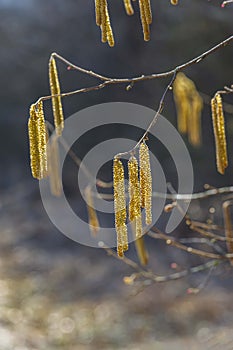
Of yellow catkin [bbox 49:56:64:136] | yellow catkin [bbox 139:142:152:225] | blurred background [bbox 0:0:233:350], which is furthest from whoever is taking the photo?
blurred background [bbox 0:0:233:350]

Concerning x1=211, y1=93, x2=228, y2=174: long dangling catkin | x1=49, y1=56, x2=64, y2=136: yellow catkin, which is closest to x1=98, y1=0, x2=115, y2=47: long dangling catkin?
x1=49, y1=56, x2=64, y2=136: yellow catkin

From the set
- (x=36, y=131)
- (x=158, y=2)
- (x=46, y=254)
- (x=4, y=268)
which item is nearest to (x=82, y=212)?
(x=46, y=254)

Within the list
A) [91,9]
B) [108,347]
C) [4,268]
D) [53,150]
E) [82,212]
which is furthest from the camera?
[91,9]

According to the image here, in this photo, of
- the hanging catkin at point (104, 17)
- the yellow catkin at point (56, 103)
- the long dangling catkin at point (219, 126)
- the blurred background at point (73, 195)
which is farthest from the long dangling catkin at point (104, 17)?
the blurred background at point (73, 195)

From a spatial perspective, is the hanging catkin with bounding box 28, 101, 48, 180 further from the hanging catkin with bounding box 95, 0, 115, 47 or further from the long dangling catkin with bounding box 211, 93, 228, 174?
the long dangling catkin with bounding box 211, 93, 228, 174

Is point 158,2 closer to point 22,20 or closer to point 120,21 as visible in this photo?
point 120,21

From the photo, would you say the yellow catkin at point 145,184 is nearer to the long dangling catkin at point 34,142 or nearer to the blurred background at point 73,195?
the long dangling catkin at point 34,142
